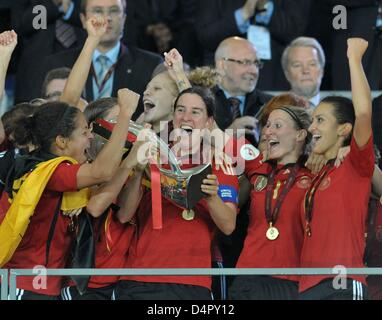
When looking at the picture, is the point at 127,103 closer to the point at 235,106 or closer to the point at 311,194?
the point at 311,194

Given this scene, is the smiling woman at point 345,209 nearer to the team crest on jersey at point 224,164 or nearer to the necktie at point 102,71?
the team crest on jersey at point 224,164

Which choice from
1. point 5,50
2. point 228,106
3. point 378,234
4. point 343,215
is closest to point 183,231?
point 343,215

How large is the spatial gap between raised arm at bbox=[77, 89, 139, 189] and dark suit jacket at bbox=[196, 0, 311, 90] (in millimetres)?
3087

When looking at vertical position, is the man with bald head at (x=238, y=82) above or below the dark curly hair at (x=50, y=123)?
above

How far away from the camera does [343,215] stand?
6.35 m

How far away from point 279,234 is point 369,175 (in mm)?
585

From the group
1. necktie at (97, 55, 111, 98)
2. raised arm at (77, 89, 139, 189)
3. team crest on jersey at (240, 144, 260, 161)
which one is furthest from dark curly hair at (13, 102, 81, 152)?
necktie at (97, 55, 111, 98)

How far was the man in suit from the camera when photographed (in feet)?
27.9

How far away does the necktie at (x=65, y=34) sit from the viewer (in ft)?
30.9

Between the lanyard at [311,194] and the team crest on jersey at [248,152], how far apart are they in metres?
0.50

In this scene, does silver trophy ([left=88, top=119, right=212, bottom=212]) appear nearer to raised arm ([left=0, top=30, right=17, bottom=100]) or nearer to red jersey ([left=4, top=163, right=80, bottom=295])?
red jersey ([left=4, top=163, right=80, bottom=295])

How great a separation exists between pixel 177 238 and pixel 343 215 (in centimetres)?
88

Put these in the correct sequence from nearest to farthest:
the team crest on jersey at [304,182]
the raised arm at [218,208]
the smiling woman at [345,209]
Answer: the smiling woman at [345,209] → the raised arm at [218,208] → the team crest on jersey at [304,182]

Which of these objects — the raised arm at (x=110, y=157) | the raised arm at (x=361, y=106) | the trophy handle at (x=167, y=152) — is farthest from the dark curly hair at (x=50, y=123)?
the raised arm at (x=361, y=106)
